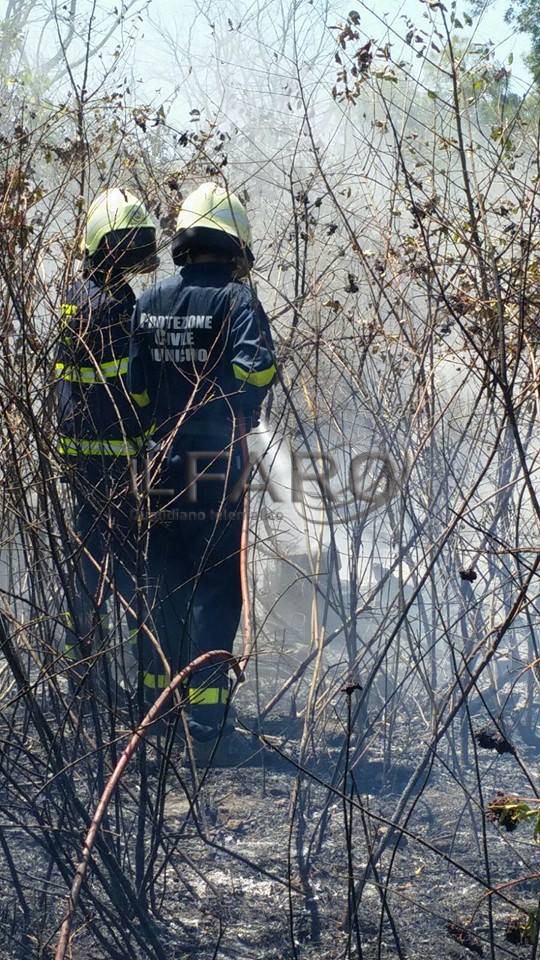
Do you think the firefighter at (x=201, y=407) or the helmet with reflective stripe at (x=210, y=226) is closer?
the helmet with reflective stripe at (x=210, y=226)

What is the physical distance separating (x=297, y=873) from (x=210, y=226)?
96.0 inches

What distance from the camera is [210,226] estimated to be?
165 inches

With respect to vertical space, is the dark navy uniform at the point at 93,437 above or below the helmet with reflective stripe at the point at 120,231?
below

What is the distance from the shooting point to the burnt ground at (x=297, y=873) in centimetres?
269

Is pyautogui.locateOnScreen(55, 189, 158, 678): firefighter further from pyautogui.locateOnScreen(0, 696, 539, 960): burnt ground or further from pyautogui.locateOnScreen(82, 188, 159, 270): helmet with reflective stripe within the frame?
pyautogui.locateOnScreen(0, 696, 539, 960): burnt ground

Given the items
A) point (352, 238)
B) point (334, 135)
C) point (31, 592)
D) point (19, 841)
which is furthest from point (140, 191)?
point (19, 841)

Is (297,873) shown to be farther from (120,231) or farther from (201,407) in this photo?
(120,231)

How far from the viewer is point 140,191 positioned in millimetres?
4102

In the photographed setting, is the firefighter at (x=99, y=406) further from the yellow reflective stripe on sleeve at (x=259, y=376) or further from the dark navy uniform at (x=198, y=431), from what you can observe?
the yellow reflective stripe on sleeve at (x=259, y=376)

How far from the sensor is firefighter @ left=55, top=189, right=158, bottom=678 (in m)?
2.63

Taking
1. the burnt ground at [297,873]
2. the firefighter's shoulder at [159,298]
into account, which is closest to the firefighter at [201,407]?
the firefighter's shoulder at [159,298]

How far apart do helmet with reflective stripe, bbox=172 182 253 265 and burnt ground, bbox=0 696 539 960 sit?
1.95m

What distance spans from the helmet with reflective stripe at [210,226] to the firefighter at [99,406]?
153mm

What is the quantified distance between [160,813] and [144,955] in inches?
15.3
